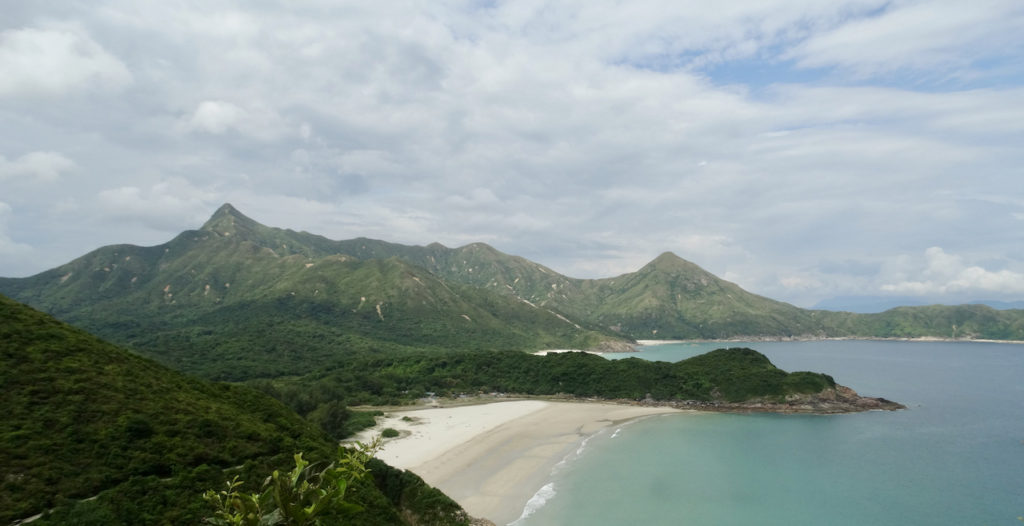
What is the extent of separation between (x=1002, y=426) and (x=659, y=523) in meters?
81.0

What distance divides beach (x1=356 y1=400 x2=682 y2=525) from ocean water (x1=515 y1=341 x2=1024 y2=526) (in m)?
2.96

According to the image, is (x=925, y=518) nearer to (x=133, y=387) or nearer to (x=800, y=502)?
(x=800, y=502)

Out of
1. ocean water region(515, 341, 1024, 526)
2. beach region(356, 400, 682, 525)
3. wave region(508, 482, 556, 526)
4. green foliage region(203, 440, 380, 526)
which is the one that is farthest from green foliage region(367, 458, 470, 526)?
green foliage region(203, 440, 380, 526)

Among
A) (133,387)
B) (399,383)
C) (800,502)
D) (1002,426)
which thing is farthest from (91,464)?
(1002,426)

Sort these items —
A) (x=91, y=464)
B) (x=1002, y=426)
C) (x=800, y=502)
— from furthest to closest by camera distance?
1. (x=1002, y=426)
2. (x=800, y=502)
3. (x=91, y=464)

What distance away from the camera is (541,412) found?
88.5m

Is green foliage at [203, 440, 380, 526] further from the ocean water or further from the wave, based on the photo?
the ocean water

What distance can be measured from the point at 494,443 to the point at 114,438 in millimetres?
46798

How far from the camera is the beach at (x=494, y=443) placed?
48938mm

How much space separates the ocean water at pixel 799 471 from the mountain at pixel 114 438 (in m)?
23.1

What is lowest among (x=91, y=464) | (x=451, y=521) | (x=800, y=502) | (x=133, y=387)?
(x=800, y=502)

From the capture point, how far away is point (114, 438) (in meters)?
26.6

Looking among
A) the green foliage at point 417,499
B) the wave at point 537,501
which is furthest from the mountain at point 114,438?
the wave at point 537,501

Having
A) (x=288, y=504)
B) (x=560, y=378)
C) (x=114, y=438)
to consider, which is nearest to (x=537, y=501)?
(x=114, y=438)
